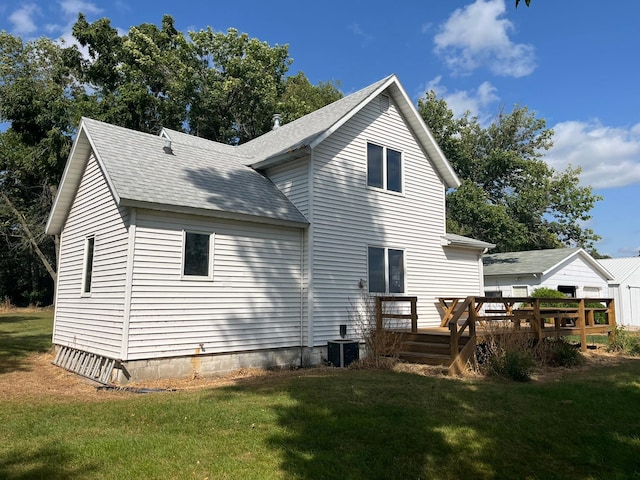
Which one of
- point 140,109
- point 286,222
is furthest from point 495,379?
point 140,109

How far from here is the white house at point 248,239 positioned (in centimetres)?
1020

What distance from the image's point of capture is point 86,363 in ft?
37.2

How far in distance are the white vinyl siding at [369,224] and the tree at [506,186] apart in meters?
12.3

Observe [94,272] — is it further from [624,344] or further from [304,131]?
[624,344]

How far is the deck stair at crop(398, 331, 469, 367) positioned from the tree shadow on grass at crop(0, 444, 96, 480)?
8.47m

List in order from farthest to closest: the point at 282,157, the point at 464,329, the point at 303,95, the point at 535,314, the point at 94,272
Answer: the point at 303,95
the point at 282,157
the point at 535,314
the point at 94,272
the point at 464,329

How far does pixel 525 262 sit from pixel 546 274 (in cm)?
193

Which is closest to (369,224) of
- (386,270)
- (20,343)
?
(386,270)

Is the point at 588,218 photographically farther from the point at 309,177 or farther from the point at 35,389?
the point at 35,389

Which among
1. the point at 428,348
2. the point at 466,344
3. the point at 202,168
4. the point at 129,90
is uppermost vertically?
the point at 129,90

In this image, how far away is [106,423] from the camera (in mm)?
6551

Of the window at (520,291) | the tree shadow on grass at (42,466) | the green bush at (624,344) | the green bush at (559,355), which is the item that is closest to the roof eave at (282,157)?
the green bush at (559,355)

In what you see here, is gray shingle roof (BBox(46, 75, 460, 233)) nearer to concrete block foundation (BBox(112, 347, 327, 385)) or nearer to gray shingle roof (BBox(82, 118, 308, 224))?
gray shingle roof (BBox(82, 118, 308, 224))

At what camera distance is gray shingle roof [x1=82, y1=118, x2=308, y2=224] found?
408 inches
